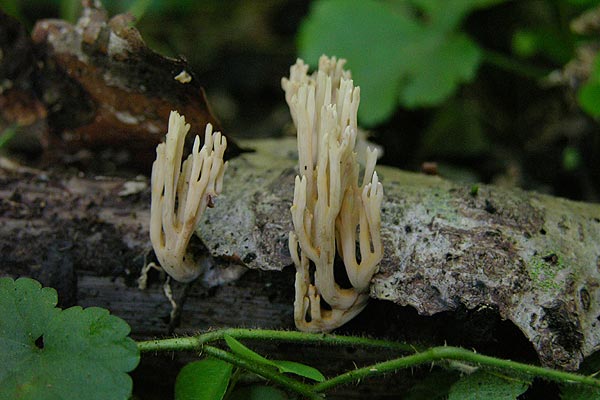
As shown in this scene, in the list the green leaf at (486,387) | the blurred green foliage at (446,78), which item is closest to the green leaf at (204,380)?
the green leaf at (486,387)

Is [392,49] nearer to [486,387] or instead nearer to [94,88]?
[94,88]

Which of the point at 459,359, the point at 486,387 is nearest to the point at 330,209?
the point at 459,359

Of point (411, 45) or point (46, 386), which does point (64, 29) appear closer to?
point (46, 386)

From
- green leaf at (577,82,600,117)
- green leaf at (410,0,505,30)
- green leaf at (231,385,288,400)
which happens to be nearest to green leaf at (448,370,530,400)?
green leaf at (231,385,288,400)

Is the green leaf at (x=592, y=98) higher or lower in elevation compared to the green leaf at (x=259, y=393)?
higher

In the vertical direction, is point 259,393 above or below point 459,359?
below

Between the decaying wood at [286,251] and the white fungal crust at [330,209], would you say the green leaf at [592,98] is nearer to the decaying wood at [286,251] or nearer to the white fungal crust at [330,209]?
the decaying wood at [286,251]

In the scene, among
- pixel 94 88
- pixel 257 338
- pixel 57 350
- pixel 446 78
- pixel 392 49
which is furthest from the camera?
pixel 392 49
